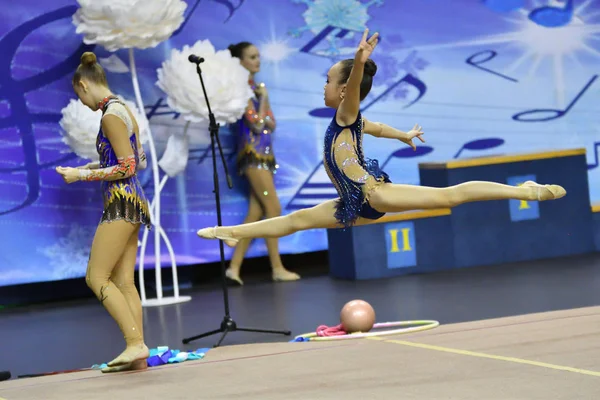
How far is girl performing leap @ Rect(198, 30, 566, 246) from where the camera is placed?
478 cm

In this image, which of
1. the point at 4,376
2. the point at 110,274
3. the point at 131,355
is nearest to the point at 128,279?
the point at 110,274

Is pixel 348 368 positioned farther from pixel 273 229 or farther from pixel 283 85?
pixel 283 85

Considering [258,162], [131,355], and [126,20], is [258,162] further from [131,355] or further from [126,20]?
[131,355]

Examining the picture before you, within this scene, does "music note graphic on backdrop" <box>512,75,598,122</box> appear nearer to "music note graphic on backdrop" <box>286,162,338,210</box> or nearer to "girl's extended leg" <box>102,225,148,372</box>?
"music note graphic on backdrop" <box>286,162,338,210</box>

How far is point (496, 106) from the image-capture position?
1054 centimetres

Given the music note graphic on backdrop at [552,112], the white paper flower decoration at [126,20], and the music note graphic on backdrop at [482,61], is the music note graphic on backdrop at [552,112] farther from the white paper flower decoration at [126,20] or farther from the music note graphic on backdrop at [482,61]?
the white paper flower decoration at [126,20]

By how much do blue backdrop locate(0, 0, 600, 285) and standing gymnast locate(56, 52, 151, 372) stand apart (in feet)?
11.9

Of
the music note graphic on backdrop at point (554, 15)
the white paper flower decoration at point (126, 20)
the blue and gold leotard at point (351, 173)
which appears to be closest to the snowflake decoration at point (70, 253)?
the white paper flower decoration at point (126, 20)

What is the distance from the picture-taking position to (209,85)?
320 inches

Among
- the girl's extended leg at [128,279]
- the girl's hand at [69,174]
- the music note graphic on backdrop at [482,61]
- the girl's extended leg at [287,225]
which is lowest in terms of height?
the girl's extended leg at [128,279]

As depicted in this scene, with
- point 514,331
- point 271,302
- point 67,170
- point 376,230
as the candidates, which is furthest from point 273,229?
point 376,230

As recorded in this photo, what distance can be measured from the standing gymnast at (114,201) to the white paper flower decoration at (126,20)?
2667 mm

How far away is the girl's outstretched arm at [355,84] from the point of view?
4.50m

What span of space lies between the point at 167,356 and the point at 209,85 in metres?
3.02
